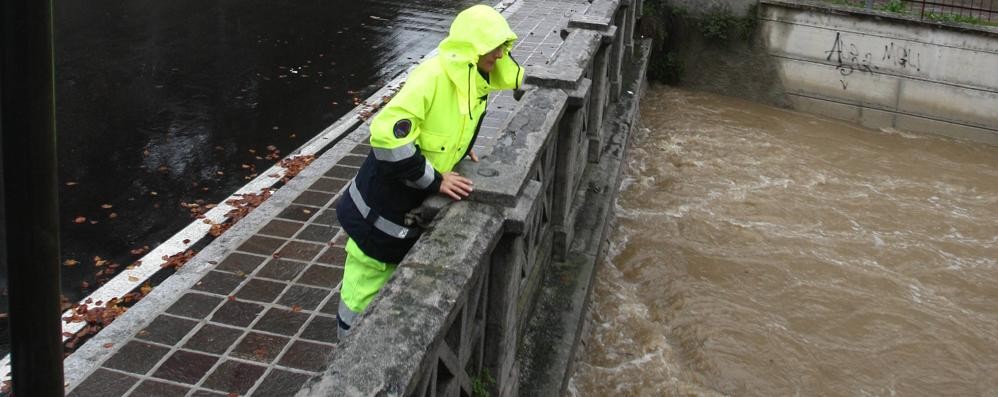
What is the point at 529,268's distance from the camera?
5148 millimetres

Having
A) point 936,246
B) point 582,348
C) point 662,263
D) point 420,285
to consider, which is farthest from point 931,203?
point 420,285

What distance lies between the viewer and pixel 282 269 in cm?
599

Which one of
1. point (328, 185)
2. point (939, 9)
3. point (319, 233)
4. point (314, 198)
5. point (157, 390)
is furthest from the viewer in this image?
point (939, 9)

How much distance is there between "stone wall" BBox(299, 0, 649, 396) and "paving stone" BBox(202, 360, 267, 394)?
4.36 ft

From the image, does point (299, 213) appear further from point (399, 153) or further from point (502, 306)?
point (399, 153)

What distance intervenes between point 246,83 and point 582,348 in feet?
20.6

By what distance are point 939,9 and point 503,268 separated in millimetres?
13848

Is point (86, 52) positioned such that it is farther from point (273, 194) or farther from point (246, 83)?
point (273, 194)

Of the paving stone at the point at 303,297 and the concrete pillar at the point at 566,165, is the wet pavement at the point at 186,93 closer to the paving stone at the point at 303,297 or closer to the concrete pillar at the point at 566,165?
the paving stone at the point at 303,297

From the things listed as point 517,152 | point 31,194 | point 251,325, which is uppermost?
point 31,194

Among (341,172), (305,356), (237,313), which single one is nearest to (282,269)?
(237,313)

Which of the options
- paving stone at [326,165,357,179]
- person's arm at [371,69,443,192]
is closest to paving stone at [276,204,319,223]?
paving stone at [326,165,357,179]

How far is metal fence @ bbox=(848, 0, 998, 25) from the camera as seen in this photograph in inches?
546

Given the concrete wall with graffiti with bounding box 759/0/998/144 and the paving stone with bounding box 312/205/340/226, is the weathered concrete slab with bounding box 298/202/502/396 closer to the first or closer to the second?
the paving stone with bounding box 312/205/340/226
